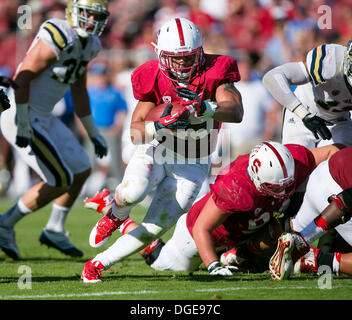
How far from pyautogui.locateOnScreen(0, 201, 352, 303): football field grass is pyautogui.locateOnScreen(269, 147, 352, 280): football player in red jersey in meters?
0.11

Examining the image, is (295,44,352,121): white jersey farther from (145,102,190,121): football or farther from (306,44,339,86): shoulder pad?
(145,102,190,121): football

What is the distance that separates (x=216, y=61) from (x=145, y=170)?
2.88ft

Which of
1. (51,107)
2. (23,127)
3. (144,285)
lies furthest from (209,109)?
(51,107)

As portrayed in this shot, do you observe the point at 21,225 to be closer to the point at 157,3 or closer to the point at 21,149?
the point at 21,149

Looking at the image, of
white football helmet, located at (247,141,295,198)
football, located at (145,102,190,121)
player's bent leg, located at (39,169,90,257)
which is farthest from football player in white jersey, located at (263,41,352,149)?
player's bent leg, located at (39,169,90,257)

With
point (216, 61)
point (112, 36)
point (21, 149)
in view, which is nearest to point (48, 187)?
point (21, 149)

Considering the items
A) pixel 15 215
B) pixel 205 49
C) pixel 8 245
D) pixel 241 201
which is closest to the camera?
pixel 241 201

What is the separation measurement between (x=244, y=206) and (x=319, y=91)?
1366mm

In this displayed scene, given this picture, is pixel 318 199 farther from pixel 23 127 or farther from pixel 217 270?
pixel 23 127

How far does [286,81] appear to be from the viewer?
4.94 meters

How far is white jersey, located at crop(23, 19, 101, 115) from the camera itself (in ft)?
18.4

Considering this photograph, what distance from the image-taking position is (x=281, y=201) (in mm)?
4543
